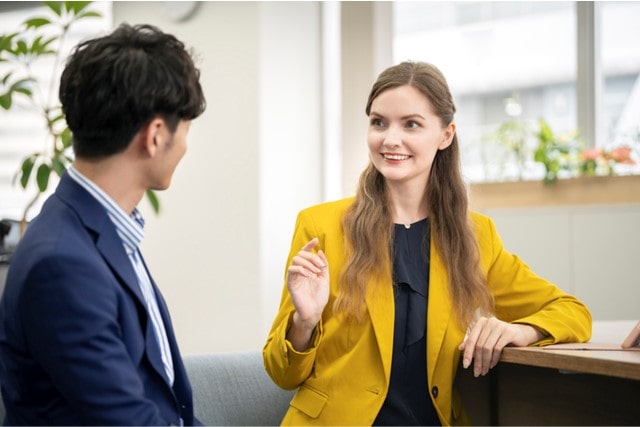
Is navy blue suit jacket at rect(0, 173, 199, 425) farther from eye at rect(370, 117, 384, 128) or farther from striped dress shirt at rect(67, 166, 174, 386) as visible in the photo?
eye at rect(370, 117, 384, 128)

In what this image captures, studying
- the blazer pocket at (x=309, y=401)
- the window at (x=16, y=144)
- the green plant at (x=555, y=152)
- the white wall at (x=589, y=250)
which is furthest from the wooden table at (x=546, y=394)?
the window at (x=16, y=144)

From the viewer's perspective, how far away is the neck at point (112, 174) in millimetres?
1451

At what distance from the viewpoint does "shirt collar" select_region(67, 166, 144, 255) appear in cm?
144

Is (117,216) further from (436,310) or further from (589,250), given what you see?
(589,250)

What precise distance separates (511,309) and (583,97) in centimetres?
292

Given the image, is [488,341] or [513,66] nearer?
[488,341]

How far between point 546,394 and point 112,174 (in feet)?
4.01

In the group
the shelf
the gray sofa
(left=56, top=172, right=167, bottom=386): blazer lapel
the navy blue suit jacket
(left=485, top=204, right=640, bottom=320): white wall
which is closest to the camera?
the navy blue suit jacket

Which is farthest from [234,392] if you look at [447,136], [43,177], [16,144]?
[16,144]

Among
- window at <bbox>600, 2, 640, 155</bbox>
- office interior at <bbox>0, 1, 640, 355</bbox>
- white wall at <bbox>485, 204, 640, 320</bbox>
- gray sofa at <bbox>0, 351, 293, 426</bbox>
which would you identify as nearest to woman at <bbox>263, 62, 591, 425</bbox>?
gray sofa at <bbox>0, 351, 293, 426</bbox>

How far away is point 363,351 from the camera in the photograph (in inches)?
83.5

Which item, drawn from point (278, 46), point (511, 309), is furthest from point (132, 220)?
point (278, 46)

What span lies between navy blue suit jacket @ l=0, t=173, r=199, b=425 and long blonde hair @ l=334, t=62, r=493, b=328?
0.80m

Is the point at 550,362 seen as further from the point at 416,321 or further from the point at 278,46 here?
the point at 278,46
